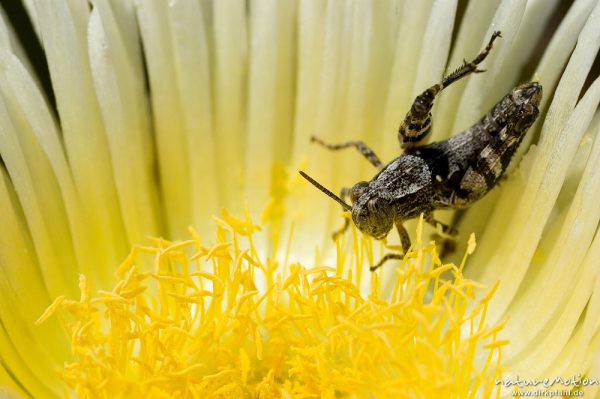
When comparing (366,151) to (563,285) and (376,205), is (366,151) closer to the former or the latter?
(376,205)

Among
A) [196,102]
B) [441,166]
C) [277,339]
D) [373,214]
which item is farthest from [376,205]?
[196,102]

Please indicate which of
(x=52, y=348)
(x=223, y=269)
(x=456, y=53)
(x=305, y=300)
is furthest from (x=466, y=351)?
(x=52, y=348)

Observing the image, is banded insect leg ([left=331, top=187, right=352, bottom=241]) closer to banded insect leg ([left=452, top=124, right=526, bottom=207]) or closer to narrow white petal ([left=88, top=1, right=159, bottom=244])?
banded insect leg ([left=452, top=124, right=526, bottom=207])

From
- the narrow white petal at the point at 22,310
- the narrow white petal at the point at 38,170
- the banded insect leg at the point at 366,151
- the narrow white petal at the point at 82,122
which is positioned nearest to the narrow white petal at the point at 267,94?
the banded insect leg at the point at 366,151

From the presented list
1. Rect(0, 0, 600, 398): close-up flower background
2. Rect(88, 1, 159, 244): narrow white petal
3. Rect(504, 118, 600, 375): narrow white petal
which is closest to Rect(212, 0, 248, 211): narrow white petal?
Rect(0, 0, 600, 398): close-up flower background

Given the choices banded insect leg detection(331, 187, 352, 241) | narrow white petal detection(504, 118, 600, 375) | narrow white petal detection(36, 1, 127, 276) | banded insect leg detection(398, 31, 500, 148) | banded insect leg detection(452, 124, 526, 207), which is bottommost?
narrow white petal detection(504, 118, 600, 375)

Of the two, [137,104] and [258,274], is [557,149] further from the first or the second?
[137,104]

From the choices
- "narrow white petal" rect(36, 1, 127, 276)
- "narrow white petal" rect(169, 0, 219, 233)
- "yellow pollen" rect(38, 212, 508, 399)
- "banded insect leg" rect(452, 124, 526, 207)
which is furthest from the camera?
"narrow white petal" rect(169, 0, 219, 233)
